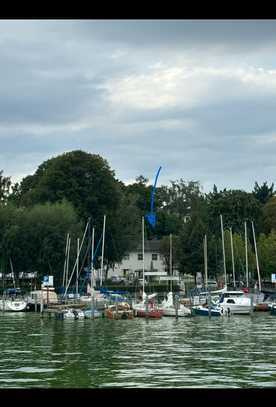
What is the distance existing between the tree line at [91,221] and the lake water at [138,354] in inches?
1490

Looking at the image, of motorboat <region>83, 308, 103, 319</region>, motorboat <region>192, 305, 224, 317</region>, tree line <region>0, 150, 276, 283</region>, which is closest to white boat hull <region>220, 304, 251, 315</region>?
motorboat <region>192, 305, 224, 317</region>

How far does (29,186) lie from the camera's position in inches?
5650

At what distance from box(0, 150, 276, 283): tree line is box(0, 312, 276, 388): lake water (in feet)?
124

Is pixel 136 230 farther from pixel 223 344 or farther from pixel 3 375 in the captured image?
pixel 3 375

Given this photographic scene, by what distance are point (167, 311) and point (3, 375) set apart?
4645 cm

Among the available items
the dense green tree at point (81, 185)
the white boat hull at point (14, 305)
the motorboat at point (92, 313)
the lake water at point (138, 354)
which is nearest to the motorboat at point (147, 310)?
the lake water at point (138, 354)

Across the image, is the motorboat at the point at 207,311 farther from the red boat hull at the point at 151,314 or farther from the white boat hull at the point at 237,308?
the red boat hull at the point at 151,314

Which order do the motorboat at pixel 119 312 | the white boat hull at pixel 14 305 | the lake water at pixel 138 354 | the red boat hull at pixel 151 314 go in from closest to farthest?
1. the lake water at pixel 138 354
2. the red boat hull at pixel 151 314
3. the motorboat at pixel 119 312
4. the white boat hull at pixel 14 305

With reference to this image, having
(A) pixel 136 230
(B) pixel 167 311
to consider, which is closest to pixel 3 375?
(B) pixel 167 311

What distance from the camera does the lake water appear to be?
26.8 m

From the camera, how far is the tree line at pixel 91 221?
106 m

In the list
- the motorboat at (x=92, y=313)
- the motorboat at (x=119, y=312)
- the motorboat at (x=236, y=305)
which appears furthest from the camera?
the motorboat at (x=236, y=305)

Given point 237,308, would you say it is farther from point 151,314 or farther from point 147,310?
point 147,310
